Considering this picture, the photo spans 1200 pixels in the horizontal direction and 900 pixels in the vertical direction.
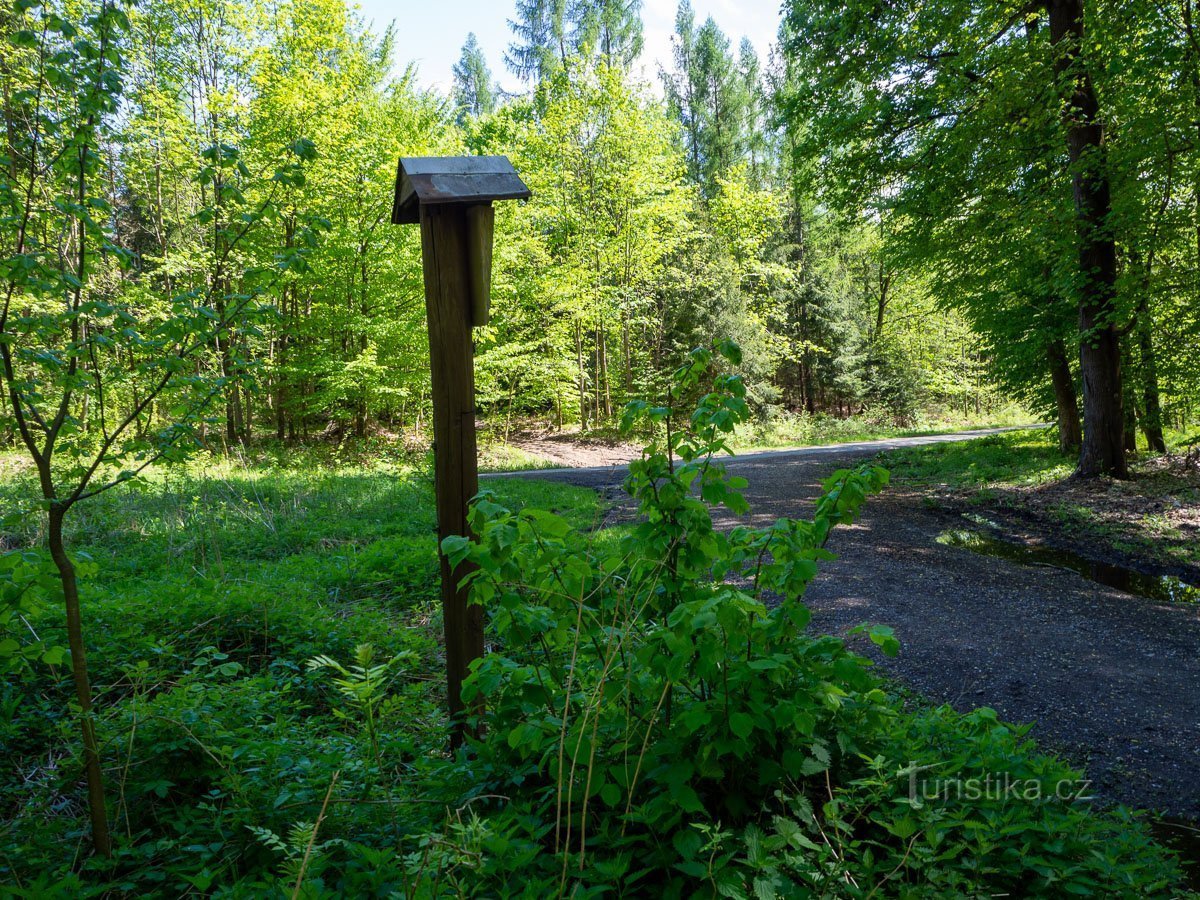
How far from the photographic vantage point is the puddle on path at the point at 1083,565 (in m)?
6.29

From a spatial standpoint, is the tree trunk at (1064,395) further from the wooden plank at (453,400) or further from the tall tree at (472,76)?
the tall tree at (472,76)

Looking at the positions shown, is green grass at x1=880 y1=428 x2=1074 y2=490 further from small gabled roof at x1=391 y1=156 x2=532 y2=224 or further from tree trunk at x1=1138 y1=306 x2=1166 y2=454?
small gabled roof at x1=391 y1=156 x2=532 y2=224

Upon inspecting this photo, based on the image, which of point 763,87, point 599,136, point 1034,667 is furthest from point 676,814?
point 763,87

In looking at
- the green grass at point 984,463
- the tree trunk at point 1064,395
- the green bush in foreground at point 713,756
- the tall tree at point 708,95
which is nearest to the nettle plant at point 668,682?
the green bush in foreground at point 713,756

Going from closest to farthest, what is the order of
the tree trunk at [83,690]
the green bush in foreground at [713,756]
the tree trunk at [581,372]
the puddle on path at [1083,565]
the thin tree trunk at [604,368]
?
the green bush in foreground at [713,756]
the tree trunk at [83,690]
the puddle on path at [1083,565]
the tree trunk at [581,372]
the thin tree trunk at [604,368]

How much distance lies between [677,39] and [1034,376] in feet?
89.3

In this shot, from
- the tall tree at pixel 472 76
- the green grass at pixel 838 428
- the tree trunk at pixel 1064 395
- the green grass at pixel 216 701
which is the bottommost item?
the green grass at pixel 216 701

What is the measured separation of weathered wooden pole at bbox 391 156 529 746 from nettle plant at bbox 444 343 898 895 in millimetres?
367

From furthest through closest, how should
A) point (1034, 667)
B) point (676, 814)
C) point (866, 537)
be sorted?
point (866, 537) → point (1034, 667) → point (676, 814)

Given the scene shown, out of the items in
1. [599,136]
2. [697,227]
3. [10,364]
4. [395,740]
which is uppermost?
[599,136]

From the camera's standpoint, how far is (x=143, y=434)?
2.75m

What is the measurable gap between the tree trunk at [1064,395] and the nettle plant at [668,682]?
13586 millimetres

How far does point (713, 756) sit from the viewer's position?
82.0 inches

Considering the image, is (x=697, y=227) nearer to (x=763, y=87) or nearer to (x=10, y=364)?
(x=763, y=87)
